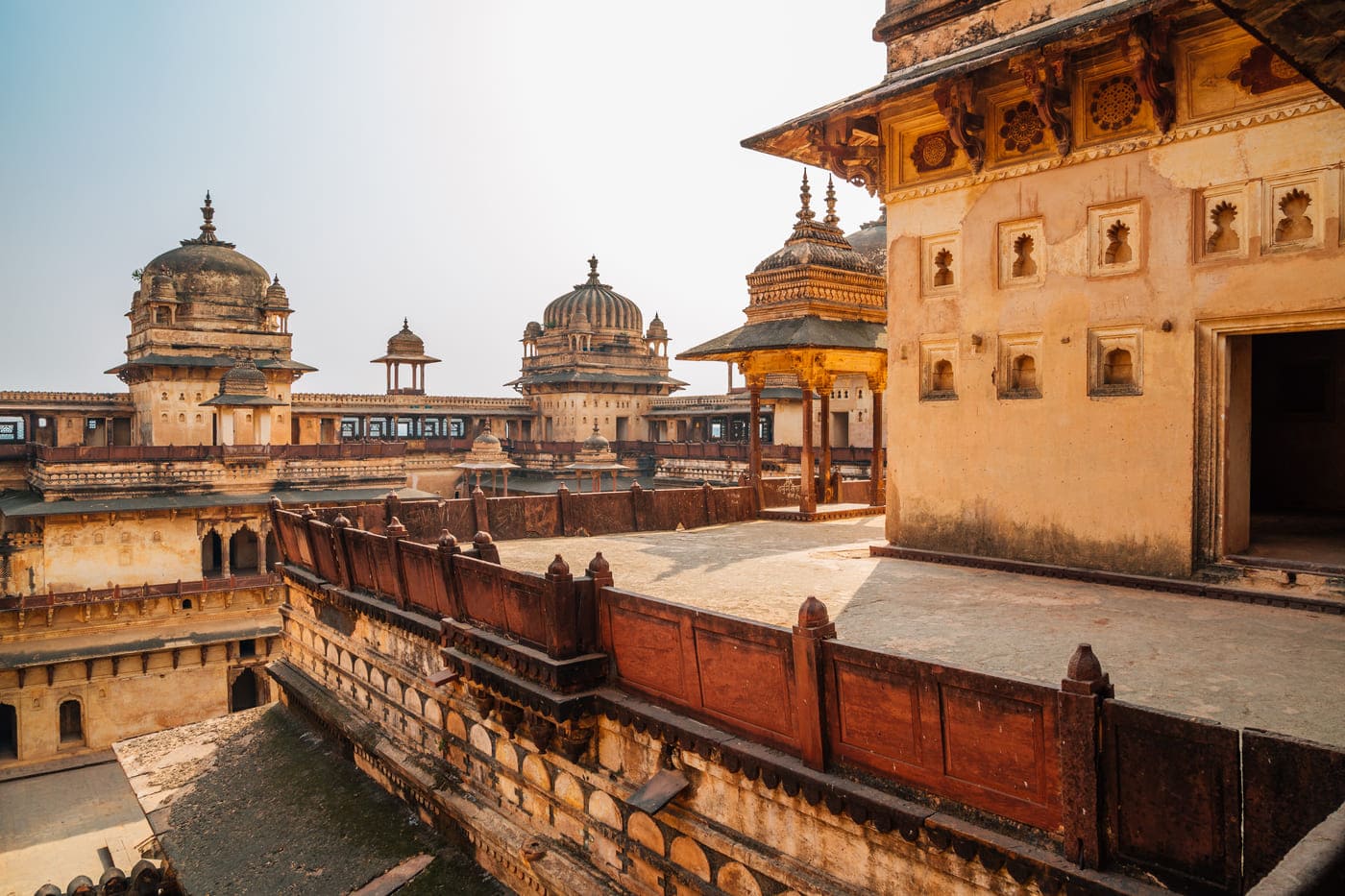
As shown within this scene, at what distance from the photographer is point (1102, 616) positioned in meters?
6.64

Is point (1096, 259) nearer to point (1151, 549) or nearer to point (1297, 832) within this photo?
point (1151, 549)

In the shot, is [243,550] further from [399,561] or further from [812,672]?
[812,672]

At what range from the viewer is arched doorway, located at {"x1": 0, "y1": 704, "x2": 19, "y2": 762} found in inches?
889

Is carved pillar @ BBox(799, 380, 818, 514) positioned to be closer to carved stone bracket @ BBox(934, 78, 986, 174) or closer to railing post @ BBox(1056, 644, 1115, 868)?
carved stone bracket @ BBox(934, 78, 986, 174)

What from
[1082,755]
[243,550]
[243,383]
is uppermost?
[243,383]

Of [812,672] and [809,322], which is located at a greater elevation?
[809,322]

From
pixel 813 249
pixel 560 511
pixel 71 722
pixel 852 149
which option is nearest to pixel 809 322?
pixel 813 249

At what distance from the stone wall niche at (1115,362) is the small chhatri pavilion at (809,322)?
5.88 m

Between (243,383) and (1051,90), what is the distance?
33567 mm

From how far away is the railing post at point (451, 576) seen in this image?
7832 mm

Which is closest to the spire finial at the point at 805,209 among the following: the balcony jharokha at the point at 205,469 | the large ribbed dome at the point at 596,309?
the balcony jharokha at the point at 205,469

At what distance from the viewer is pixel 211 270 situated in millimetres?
40469

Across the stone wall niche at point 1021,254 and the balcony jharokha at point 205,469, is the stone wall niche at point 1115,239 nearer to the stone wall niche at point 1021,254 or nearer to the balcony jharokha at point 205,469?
the stone wall niche at point 1021,254

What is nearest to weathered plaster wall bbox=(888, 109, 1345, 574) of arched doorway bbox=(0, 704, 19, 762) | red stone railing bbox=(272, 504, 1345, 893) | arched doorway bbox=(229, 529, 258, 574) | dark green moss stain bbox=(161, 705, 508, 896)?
red stone railing bbox=(272, 504, 1345, 893)
